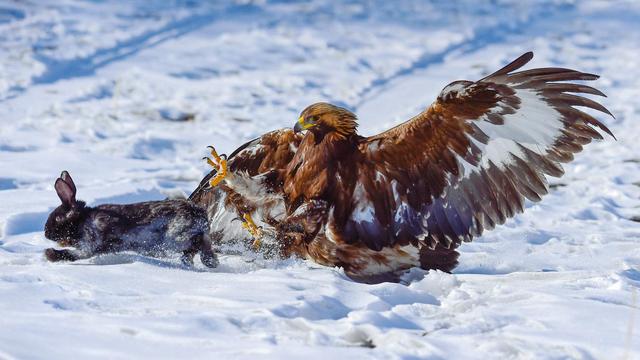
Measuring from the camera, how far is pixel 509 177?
4.58 m

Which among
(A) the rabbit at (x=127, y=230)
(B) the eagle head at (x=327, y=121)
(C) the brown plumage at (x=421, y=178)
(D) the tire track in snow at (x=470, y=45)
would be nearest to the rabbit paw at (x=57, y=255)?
(A) the rabbit at (x=127, y=230)

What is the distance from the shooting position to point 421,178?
454cm

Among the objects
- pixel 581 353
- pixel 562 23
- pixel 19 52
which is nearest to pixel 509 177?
pixel 581 353

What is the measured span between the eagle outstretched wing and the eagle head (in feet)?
0.51

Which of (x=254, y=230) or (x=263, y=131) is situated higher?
(x=263, y=131)

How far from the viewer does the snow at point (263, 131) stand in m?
3.23

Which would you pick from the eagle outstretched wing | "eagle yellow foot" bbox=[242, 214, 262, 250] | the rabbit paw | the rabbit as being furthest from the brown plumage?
the rabbit paw

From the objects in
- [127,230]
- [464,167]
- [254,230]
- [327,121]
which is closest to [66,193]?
[127,230]

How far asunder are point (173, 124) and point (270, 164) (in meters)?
3.52

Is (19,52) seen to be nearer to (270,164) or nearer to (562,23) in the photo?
(270,164)

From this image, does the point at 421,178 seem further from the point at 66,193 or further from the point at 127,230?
the point at 66,193

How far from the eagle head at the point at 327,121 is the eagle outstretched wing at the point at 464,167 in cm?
15

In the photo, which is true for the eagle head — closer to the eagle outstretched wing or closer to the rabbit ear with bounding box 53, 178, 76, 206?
the eagle outstretched wing

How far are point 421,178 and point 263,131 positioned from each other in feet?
12.9
